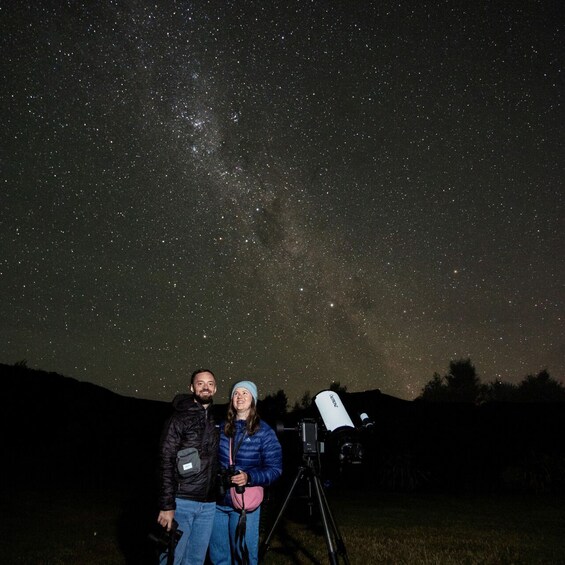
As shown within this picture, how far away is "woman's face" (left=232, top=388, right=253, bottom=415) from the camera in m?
4.00

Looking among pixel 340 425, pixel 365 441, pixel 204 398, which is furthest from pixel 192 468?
pixel 365 441

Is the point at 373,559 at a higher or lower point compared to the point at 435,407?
lower

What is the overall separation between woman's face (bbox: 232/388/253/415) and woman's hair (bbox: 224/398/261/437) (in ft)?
0.10

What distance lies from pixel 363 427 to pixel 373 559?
2.92 meters

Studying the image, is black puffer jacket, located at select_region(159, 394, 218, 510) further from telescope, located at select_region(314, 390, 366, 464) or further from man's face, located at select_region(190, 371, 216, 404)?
telescope, located at select_region(314, 390, 366, 464)

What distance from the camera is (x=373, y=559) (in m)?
6.08

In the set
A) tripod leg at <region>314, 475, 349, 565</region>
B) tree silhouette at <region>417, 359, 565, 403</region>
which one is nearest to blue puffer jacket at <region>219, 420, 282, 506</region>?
tripod leg at <region>314, 475, 349, 565</region>

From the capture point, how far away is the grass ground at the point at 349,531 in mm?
6188

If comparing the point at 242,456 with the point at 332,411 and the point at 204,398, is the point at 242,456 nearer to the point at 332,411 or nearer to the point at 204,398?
the point at 204,398

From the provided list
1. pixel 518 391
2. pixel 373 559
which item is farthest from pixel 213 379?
pixel 518 391

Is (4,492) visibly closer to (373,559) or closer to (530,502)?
(373,559)

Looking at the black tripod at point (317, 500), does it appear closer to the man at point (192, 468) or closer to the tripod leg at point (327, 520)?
the tripod leg at point (327, 520)

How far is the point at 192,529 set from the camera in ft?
11.8

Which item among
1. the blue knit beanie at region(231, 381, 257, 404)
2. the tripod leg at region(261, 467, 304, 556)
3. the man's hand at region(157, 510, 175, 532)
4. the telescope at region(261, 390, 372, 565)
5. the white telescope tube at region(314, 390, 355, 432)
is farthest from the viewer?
the white telescope tube at region(314, 390, 355, 432)
